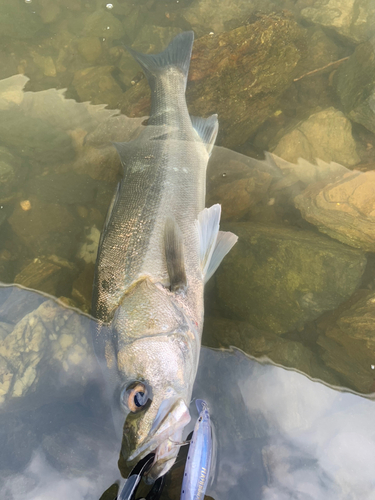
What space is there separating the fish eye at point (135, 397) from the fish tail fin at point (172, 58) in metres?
3.03

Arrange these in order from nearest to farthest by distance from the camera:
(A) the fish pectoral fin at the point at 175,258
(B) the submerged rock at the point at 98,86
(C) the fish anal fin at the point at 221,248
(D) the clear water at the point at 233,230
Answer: (A) the fish pectoral fin at the point at 175,258 < (D) the clear water at the point at 233,230 < (C) the fish anal fin at the point at 221,248 < (B) the submerged rock at the point at 98,86

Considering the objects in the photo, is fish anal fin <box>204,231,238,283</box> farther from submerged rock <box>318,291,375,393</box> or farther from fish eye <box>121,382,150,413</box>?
submerged rock <box>318,291,375,393</box>

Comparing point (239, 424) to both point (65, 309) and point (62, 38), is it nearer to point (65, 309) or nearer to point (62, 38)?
point (65, 309)

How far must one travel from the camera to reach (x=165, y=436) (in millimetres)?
1771

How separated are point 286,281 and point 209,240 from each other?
0.94 meters

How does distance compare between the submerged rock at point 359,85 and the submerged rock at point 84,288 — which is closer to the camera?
the submerged rock at point 84,288

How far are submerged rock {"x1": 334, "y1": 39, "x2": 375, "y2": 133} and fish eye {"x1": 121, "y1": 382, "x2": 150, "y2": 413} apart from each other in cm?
357

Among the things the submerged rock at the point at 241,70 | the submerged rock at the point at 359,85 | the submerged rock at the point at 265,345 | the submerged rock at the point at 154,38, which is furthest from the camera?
the submerged rock at the point at 154,38

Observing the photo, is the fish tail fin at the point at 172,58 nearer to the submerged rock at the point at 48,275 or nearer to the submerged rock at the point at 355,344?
the submerged rock at the point at 48,275

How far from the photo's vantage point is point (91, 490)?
7.82 feet

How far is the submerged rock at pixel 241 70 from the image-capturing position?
3.47 m

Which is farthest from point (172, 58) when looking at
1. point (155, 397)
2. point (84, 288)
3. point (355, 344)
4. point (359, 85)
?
point (355, 344)

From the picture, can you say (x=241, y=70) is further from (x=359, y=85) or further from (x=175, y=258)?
(x=175, y=258)

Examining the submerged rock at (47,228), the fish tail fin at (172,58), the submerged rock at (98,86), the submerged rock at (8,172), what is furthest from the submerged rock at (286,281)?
the submerged rock at (8,172)
